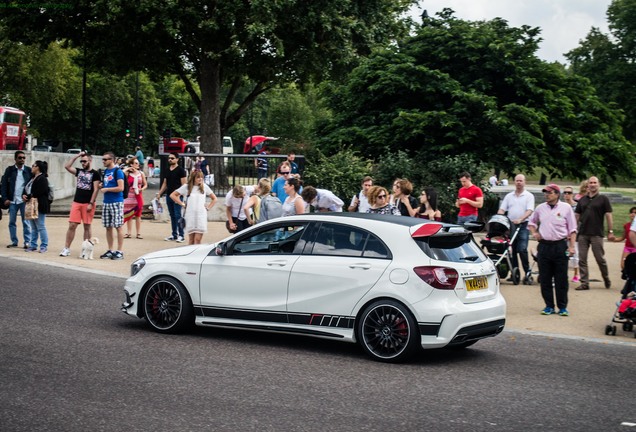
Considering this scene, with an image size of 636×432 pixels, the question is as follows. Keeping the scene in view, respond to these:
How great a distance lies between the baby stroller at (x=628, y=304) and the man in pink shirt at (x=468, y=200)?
4366mm

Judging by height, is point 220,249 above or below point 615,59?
below

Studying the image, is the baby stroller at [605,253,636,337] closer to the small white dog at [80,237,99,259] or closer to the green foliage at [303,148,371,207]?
the small white dog at [80,237,99,259]

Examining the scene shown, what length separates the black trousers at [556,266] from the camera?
481 inches

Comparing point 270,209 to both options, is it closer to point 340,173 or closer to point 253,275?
point 253,275

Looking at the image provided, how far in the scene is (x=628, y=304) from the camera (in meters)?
10.9

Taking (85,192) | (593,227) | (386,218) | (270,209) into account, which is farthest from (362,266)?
(85,192)

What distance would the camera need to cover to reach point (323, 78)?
39500 millimetres

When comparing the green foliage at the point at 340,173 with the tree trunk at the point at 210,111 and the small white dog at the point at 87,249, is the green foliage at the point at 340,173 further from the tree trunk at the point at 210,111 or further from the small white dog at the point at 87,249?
the tree trunk at the point at 210,111

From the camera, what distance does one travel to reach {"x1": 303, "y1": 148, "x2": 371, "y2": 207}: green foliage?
75.7 ft

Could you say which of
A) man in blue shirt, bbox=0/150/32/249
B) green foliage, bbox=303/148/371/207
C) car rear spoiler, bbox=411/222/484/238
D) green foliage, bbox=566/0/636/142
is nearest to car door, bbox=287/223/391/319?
car rear spoiler, bbox=411/222/484/238

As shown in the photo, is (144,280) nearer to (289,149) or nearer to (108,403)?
(108,403)

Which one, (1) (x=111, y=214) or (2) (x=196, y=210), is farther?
(1) (x=111, y=214)

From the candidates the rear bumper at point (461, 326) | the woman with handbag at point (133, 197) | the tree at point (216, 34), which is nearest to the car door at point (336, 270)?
the rear bumper at point (461, 326)

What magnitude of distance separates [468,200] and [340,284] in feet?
23.5
